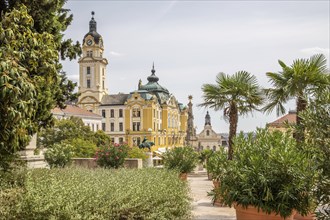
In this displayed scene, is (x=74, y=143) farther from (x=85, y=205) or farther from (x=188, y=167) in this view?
(x=85, y=205)

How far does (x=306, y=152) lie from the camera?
6293 mm

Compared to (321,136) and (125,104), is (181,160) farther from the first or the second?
(125,104)

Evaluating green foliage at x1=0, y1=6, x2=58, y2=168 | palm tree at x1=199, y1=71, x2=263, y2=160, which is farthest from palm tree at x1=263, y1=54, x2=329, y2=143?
green foliage at x1=0, y1=6, x2=58, y2=168

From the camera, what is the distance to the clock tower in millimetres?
75375

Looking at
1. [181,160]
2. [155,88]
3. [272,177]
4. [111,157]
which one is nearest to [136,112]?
[155,88]

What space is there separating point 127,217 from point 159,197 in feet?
3.20

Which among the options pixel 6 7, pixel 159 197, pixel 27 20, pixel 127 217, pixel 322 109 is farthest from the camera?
pixel 6 7

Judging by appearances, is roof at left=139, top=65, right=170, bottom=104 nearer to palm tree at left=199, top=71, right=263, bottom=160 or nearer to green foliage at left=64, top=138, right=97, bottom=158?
green foliage at left=64, top=138, right=97, bottom=158

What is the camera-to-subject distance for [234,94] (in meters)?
12.1

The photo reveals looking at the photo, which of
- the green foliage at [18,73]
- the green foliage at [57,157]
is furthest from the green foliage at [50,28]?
the green foliage at [57,157]

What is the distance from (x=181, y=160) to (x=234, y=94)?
450cm

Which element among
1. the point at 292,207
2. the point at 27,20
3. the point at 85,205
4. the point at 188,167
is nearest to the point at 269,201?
the point at 292,207

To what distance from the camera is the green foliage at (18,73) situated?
6.87 m

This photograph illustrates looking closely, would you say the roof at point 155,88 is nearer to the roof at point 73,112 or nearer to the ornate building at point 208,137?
the roof at point 73,112
